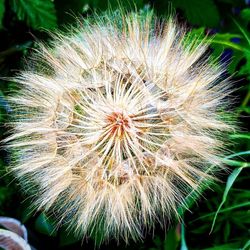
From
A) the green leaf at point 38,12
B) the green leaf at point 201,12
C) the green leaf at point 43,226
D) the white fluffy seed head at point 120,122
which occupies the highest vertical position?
the green leaf at point 38,12

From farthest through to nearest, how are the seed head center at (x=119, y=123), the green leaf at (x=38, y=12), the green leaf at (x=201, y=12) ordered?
the green leaf at (x=201, y=12) → the green leaf at (x=38, y=12) → the seed head center at (x=119, y=123)

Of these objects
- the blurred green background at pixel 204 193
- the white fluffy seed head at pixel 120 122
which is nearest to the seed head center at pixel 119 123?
the white fluffy seed head at pixel 120 122

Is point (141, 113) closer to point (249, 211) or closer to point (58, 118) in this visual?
point (58, 118)

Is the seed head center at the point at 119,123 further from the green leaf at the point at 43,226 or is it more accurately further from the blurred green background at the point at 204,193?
the green leaf at the point at 43,226

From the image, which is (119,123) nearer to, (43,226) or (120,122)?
(120,122)

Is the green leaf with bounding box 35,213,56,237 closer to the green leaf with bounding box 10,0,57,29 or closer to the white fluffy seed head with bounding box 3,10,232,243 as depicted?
the white fluffy seed head with bounding box 3,10,232,243

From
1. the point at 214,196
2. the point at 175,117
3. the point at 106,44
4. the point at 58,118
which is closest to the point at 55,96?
the point at 58,118
